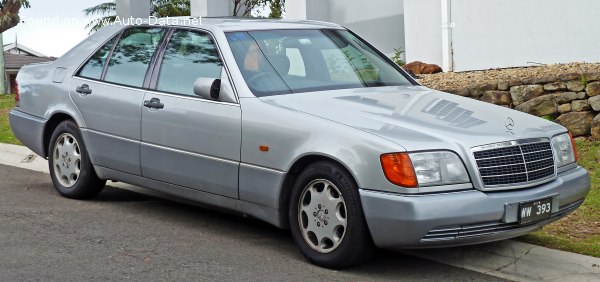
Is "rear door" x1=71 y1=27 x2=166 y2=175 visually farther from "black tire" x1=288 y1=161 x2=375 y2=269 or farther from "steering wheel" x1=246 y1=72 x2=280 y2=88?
"black tire" x1=288 y1=161 x2=375 y2=269

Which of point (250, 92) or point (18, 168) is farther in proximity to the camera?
point (18, 168)

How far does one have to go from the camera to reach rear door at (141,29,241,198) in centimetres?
679

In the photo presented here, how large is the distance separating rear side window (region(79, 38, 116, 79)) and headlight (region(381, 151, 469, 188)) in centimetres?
330

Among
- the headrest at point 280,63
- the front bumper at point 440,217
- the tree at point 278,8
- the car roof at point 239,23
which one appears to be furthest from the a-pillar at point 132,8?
the front bumper at point 440,217

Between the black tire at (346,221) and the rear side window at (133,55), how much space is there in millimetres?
1999

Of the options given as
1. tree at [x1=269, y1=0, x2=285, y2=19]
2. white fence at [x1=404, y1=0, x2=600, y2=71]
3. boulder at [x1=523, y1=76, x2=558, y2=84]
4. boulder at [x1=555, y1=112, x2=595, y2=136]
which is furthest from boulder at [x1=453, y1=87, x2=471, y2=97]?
tree at [x1=269, y1=0, x2=285, y2=19]

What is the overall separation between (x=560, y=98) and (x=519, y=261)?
4.67 meters

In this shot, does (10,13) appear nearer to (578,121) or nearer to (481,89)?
(481,89)

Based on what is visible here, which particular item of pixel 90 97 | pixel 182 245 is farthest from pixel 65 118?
pixel 182 245

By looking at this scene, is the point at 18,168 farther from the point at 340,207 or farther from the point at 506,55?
the point at 506,55

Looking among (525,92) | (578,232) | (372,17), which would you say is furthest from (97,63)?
(372,17)

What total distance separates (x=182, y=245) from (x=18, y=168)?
428 centimetres

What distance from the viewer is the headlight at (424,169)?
18.8ft

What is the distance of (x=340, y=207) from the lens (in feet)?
20.0
